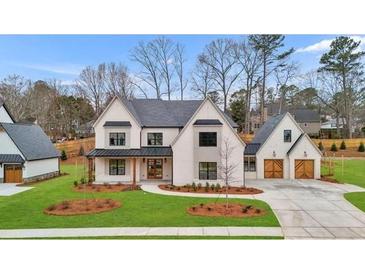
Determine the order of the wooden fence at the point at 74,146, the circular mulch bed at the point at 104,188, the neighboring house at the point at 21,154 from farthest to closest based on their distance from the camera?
the wooden fence at the point at 74,146
the neighboring house at the point at 21,154
the circular mulch bed at the point at 104,188

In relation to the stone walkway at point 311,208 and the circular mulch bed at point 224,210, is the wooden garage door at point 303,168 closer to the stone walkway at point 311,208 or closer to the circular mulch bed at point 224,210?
the stone walkway at point 311,208

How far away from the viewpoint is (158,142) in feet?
60.0

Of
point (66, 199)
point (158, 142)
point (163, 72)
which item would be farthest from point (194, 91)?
point (66, 199)

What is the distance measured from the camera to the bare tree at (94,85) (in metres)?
21.6

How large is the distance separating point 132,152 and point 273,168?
32.4 feet

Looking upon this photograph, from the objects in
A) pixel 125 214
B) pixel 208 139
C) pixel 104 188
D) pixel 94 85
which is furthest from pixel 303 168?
pixel 94 85

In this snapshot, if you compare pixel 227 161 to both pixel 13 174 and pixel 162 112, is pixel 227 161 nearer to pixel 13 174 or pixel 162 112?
pixel 162 112

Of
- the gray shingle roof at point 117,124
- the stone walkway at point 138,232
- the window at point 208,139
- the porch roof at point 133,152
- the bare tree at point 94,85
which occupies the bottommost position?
the stone walkway at point 138,232

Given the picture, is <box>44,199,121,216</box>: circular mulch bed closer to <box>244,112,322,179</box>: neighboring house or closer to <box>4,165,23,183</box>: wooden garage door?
<box>4,165,23,183</box>: wooden garage door

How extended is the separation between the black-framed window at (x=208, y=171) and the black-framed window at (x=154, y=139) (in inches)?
137

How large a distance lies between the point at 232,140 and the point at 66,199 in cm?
937

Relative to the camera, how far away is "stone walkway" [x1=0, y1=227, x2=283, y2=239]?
332 inches

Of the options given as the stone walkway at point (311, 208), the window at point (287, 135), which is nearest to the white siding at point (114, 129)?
the stone walkway at point (311, 208)

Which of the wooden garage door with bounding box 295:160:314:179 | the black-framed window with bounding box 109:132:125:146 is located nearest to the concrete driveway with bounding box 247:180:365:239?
the wooden garage door with bounding box 295:160:314:179
